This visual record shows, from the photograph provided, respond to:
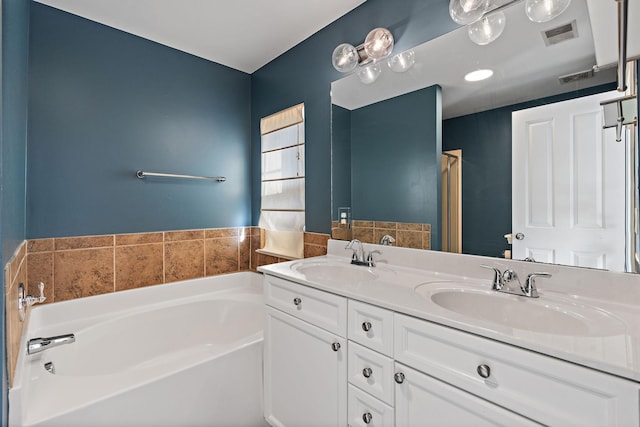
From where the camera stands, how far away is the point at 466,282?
1.30 m

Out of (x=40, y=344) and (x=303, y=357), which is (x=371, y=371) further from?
(x=40, y=344)

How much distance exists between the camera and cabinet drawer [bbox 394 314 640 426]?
65 centimetres

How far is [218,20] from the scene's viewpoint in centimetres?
201

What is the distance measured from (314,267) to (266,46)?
173cm

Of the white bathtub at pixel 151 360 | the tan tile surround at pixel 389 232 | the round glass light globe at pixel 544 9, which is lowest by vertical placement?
the white bathtub at pixel 151 360

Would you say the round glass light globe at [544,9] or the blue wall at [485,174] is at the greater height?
the round glass light globe at [544,9]

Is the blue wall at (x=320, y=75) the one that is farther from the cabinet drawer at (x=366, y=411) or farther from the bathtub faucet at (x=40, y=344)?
the bathtub faucet at (x=40, y=344)

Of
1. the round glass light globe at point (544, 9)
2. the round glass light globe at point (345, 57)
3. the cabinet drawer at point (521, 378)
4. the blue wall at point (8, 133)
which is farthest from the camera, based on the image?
the round glass light globe at point (345, 57)

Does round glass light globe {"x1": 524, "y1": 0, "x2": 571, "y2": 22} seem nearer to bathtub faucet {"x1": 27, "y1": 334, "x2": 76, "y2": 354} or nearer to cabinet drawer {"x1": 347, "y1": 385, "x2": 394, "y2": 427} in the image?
cabinet drawer {"x1": 347, "y1": 385, "x2": 394, "y2": 427}

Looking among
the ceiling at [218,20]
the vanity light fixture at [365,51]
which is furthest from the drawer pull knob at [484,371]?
the ceiling at [218,20]

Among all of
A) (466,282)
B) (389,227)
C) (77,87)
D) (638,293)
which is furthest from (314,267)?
(77,87)

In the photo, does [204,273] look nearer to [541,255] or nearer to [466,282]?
[466,282]

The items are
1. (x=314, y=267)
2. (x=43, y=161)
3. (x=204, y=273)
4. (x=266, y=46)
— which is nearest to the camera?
(x=314, y=267)

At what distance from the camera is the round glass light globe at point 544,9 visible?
118cm
